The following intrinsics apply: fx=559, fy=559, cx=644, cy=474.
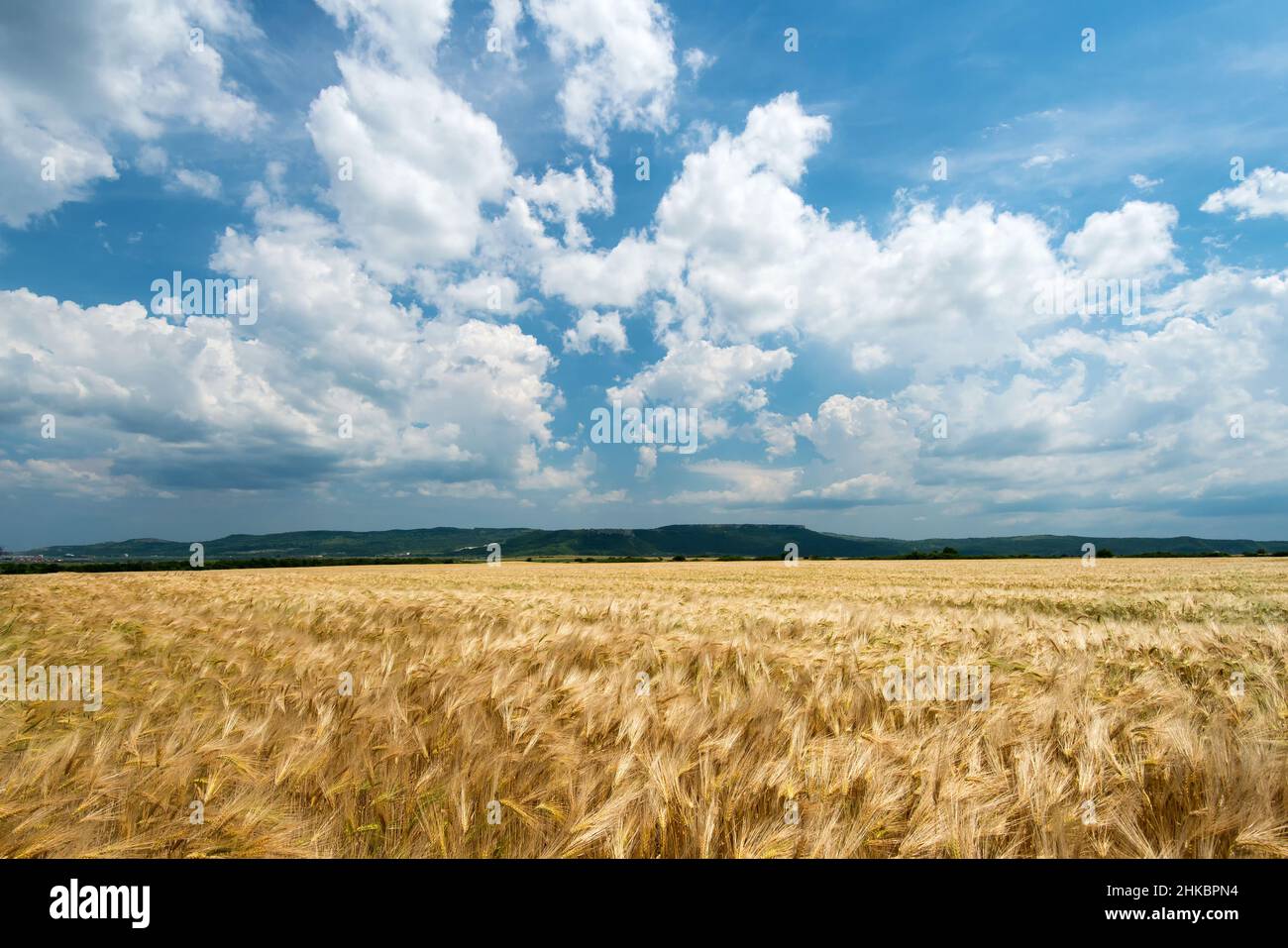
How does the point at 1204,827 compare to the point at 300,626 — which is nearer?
the point at 1204,827

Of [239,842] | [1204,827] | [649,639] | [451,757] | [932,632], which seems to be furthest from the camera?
[932,632]

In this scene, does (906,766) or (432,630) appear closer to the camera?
(906,766)

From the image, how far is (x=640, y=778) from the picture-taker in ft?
8.20

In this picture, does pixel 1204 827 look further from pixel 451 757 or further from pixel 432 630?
pixel 432 630

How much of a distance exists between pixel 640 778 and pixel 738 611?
7.01 metres
